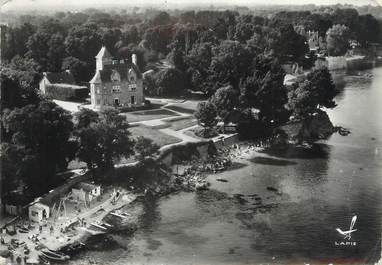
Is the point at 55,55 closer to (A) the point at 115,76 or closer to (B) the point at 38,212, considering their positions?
(A) the point at 115,76

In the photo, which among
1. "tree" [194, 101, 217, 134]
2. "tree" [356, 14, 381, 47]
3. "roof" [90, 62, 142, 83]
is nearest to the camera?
"roof" [90, 62, 142, 83]

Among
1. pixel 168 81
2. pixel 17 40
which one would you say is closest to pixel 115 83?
pixel 168 81

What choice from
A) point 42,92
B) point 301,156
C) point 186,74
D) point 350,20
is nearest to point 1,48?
point 42,92

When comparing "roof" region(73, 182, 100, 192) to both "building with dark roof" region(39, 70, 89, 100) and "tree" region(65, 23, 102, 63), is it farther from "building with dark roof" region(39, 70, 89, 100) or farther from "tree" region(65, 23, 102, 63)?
"tree" region(65, 23, 102, 63)

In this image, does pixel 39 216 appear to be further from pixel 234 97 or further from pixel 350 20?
pixel 350 20

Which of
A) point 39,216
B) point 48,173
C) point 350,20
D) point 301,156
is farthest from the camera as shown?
point 350,20

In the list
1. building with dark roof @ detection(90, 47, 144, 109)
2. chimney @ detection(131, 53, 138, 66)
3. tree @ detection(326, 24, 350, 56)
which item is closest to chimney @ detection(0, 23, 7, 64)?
building with dark roof @ detection(90, 47, 144, 109)
